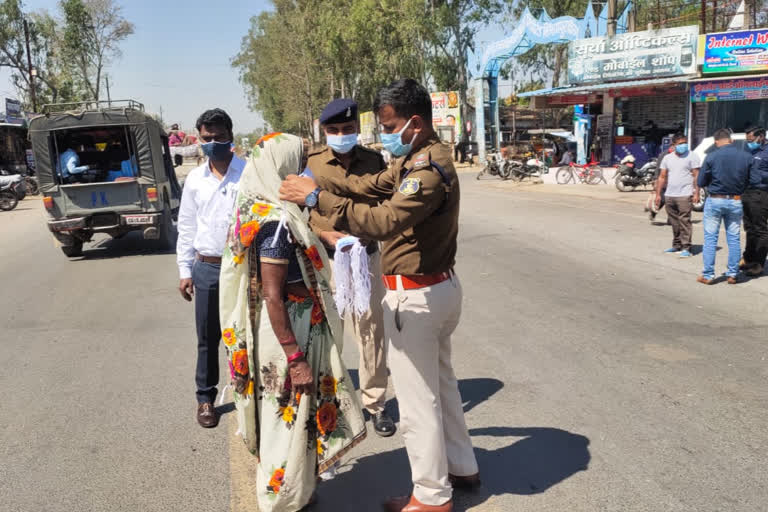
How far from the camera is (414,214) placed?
2.52 meters

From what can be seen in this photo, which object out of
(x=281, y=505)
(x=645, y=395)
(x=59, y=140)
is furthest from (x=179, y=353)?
(x=59, y=140)

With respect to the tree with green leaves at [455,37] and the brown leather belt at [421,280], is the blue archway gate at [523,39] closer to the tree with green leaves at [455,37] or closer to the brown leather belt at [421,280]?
the tree with green leaves at [455,37]

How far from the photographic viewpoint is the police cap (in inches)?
151

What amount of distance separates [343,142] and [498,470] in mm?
2049

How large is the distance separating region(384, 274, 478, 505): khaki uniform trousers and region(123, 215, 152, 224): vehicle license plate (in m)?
9.05

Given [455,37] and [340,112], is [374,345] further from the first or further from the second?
[455,37]

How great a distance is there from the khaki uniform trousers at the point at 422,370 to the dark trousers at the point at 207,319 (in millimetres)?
1487

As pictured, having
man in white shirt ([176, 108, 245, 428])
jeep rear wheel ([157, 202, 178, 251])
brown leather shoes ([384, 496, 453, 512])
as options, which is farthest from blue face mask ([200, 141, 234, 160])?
jeep rear wheel ([157, 202, 178, 251])

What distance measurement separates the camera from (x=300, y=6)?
49.8m

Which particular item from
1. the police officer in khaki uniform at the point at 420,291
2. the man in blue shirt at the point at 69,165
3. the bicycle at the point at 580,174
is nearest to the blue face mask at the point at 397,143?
the police officer in khaki uniform at the point at 420,291

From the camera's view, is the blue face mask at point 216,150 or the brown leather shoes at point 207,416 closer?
the blue face mask at point 216,150

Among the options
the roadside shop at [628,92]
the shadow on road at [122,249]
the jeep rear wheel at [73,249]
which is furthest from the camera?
the roadside shop at [628,92]

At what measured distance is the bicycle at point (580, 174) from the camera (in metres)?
22.1

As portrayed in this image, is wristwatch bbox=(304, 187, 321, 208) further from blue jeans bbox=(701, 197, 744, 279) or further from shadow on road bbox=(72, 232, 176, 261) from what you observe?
shadow on road bbox=(72, 232, 176, 261)
